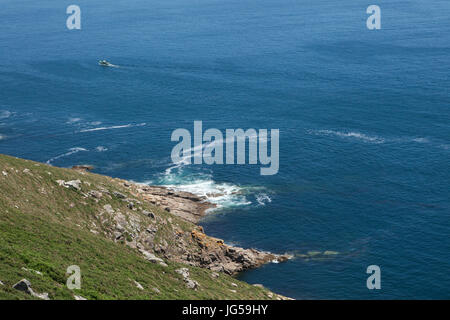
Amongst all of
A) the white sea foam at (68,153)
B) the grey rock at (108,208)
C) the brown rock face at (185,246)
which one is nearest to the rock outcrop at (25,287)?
the brown rock face at (185,246)

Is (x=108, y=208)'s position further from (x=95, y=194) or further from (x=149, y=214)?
(x=149, y=214)

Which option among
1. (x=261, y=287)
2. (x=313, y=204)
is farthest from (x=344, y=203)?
(x=261, y=287)

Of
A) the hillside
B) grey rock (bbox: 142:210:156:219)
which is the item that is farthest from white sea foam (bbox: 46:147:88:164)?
grey rock (bbox: 142:210:156:219)

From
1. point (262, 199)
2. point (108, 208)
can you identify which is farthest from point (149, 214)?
point (262, 199)

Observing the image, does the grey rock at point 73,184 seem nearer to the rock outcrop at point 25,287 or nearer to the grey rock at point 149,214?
the grey rock at point 149,214

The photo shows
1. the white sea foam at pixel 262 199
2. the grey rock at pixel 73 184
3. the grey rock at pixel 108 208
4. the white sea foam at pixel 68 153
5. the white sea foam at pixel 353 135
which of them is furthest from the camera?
the white sea foam at pixel 353 135

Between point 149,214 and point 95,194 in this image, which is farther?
point 149,214

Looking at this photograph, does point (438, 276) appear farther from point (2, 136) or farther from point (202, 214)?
point (2, 136)

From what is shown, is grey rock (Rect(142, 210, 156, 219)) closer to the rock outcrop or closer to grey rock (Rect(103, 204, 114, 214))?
grey rock (Rect(103, 204, 114, 214))

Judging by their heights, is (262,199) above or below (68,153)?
below
